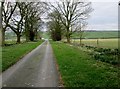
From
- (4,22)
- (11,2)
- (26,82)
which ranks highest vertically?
(11,2)

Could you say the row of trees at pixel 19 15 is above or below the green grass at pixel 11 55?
above

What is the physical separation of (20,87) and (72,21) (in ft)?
170

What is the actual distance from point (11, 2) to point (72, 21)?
55.4 ft

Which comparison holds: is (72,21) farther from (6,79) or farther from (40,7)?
(6,79)

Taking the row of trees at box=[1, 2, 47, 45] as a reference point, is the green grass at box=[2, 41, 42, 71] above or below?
below

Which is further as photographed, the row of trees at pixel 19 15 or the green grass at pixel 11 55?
the row of trees at pixel 19 15

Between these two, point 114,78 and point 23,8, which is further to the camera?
point 23,8

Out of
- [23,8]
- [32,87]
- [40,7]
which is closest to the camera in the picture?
[32,87]

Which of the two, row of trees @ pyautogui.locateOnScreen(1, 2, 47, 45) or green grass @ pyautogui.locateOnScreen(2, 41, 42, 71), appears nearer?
green grass @ pyautogui.locateOnScreen(2, 41, 42, 71)

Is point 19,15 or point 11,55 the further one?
point 19,15

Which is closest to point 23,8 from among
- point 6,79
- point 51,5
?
point 51,5

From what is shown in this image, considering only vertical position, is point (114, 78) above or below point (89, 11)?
below

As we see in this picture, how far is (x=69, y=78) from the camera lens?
488 inches

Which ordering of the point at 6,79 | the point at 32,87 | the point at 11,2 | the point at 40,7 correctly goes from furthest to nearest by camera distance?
1. the point at 40,7
2. the point at 11,2
3. the point at 6,79
4. the point at 32,87
